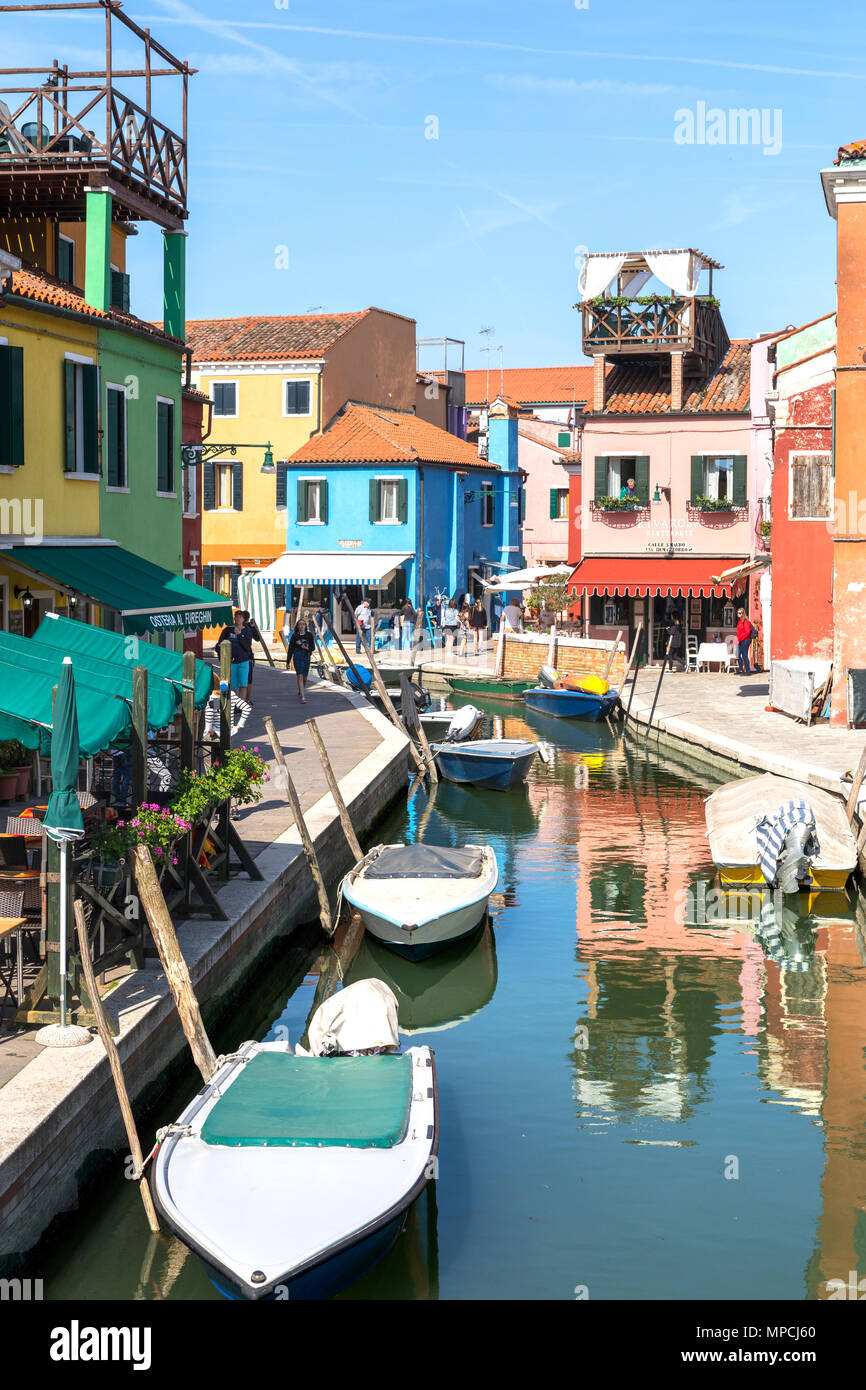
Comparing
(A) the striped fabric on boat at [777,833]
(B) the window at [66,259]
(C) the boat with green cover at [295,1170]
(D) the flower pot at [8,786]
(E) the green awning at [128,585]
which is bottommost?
(C) the boat with green cover at [295,1170]

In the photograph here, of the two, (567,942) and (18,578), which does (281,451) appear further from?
(567,942)

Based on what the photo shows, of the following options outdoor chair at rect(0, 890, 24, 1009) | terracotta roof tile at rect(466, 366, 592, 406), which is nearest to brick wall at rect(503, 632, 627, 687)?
outdoor chair at rect(0, 890, 24, 1009)

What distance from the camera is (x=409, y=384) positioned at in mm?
56812

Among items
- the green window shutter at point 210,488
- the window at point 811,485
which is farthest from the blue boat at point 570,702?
the green window shutter at point 210,488

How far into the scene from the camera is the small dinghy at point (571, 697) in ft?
113

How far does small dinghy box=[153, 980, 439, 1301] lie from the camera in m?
8.10

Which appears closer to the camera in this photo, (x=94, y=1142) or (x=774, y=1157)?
(x=94, y=1142)

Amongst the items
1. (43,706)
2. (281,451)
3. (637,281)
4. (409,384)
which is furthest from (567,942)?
(409,384)

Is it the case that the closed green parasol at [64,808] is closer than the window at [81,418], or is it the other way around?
the closed green parasol at [64,808]

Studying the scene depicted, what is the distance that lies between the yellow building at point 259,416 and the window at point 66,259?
2441 cm

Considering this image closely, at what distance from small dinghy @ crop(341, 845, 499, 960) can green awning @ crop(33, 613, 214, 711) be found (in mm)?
2873

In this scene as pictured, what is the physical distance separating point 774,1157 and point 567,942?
6.21 metres

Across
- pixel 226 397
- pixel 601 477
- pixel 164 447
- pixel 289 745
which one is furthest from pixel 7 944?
pixel 226 397

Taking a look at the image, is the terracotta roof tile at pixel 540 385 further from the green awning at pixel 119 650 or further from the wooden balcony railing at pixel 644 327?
the green awning at pixel 119 650
